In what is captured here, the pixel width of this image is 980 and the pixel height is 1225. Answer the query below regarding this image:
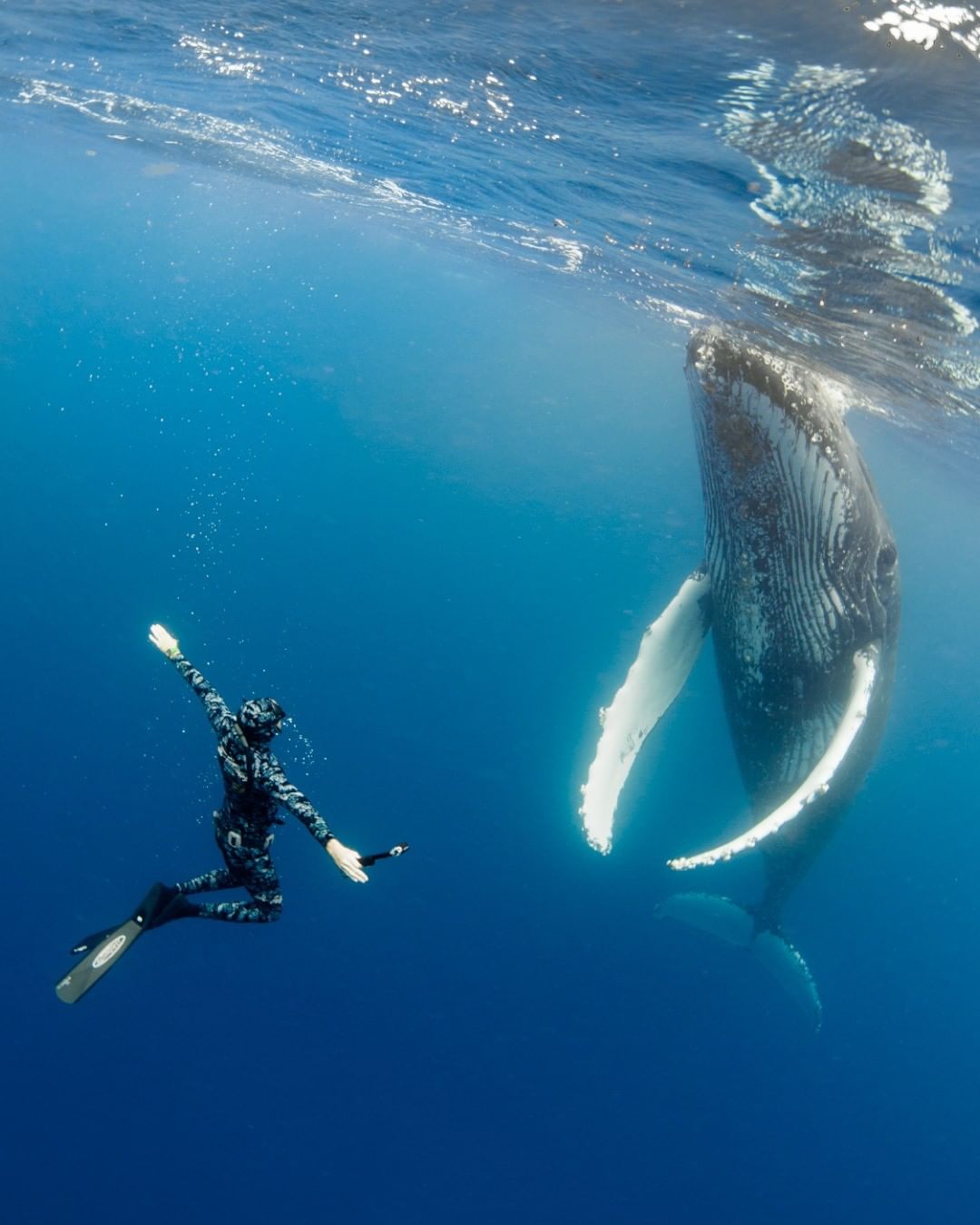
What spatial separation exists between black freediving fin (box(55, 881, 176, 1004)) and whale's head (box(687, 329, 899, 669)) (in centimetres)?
611

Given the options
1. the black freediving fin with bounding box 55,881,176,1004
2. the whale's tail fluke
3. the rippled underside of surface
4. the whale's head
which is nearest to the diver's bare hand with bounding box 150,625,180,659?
the black freediving fin with bounding box 55,881,176,1004

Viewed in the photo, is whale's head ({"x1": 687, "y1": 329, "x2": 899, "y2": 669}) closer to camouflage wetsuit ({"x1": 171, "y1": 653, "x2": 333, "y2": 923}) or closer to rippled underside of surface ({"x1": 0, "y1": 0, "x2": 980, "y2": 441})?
rippled underside of surface ({"x1": 0, "y1": 0, "x2": 980, "y2": 441})

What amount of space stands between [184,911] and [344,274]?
2531 inches

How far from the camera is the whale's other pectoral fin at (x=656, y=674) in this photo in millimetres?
8648

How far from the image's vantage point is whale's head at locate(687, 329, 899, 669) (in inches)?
296

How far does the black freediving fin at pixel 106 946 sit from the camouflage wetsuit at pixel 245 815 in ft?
0.79

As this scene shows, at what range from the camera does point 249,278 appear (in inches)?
3804

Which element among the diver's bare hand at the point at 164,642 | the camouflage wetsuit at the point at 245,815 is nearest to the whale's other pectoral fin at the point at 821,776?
the camouflage wetsuit at the point at 245,815

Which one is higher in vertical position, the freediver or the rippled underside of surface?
the rippled underside of surface

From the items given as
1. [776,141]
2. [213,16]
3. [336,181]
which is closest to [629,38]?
[776,141]

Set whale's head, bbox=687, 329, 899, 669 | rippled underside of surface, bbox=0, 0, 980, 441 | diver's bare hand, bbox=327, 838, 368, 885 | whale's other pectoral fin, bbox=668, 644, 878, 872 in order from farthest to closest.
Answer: whale's head, bbox=687, 329, 899, 669, rippled underside of surface, bbox=0, 0, 980, 441, whale's other pectoral fin, bbox=668, 644, 878, 872, diver's bare hand, bbox=327, 838, 368, 885

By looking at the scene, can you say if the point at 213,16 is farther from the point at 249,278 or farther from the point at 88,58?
the point at 249,278

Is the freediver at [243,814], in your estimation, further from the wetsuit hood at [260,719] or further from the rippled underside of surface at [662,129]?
the rippled underside of surface at [662,129]

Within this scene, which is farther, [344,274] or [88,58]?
[344,274]
